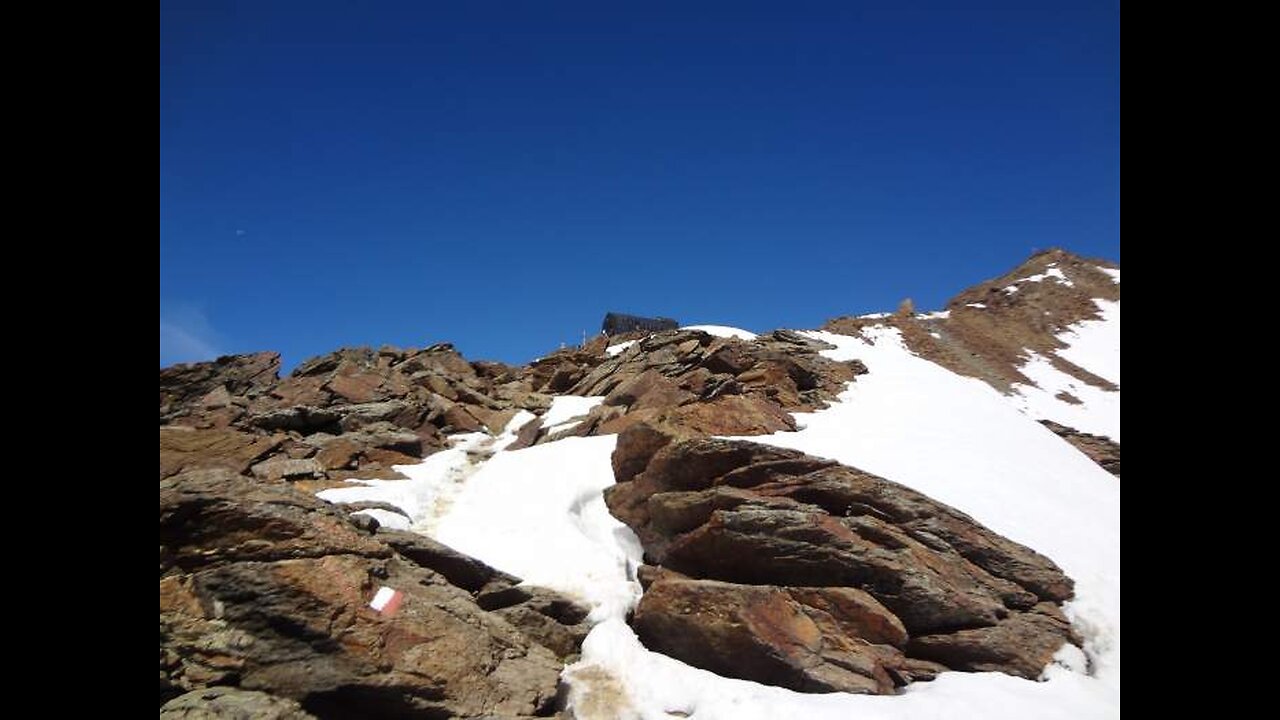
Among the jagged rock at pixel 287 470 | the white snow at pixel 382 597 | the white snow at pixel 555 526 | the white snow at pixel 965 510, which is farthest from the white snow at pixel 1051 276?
the white snow at pixel 382 597

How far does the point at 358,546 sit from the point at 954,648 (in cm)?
1016

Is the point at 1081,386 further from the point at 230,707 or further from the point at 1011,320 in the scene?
the point at 230,707

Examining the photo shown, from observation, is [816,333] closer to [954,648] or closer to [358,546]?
[954,648]

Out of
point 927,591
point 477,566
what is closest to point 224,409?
point 477,566

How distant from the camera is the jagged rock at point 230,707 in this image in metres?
7.81

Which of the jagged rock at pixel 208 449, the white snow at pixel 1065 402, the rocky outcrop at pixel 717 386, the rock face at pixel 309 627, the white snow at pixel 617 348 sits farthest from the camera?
the white snow at pixel 1065 402

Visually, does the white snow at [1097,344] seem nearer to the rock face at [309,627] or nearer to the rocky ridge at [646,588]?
the rocky ridge at [646,588]

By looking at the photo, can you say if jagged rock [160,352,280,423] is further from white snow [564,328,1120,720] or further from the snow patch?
the snow patch

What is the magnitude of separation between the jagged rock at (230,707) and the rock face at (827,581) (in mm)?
5807

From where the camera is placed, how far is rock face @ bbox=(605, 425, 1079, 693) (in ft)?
36.2

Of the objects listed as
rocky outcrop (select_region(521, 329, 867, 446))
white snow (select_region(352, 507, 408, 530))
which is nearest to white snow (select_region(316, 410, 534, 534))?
white snow (select_region(352, 507, 408, 530))

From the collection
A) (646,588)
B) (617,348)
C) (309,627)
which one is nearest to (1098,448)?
(646,588)
